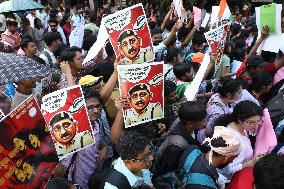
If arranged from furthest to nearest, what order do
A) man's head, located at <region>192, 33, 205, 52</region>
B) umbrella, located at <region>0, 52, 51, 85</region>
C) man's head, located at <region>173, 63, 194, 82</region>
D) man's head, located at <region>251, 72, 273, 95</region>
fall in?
man's head, located at <region>192, 33, 205, 52</region>, man's head, located at <region>173, 63, 194, 82</region>, man's head, located at <region>251, 72, 273, 95</region>, umbrella, located at <region>0, 52, 51, 85</region>

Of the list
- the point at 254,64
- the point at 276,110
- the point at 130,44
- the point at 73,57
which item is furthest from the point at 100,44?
the point at 254,64

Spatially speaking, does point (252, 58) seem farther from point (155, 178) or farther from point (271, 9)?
point (155, 178)

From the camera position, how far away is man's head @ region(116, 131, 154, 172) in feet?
9.04

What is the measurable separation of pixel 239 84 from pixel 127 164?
73.3 inches

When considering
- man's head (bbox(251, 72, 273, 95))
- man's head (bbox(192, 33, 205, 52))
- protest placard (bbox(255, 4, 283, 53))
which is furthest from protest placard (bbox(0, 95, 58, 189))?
man's head (bbox(192, 33, 205, 52))

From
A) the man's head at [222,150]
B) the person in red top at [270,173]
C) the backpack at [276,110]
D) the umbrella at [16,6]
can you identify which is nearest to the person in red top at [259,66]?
the backpack at [276,110]

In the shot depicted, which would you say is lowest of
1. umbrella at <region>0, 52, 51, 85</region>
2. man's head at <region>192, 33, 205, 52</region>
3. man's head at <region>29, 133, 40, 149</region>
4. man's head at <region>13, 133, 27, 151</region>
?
man's head at <region>192, 33, 205, 52</region>

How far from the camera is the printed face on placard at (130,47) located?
4.02 metres

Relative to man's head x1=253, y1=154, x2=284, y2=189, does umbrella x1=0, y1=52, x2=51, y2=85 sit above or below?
above

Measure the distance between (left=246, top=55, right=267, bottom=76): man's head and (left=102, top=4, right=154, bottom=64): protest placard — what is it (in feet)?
5.19

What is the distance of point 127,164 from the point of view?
2.78 m

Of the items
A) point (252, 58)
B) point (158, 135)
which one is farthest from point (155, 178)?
point (252, 58)

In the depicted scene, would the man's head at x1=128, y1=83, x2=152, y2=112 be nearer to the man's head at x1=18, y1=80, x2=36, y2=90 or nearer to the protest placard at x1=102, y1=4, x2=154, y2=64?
the protest placard at x1=102, y1=4, x2=154, y2=64

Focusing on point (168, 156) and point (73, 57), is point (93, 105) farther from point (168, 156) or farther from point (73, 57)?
point (73, 57)
